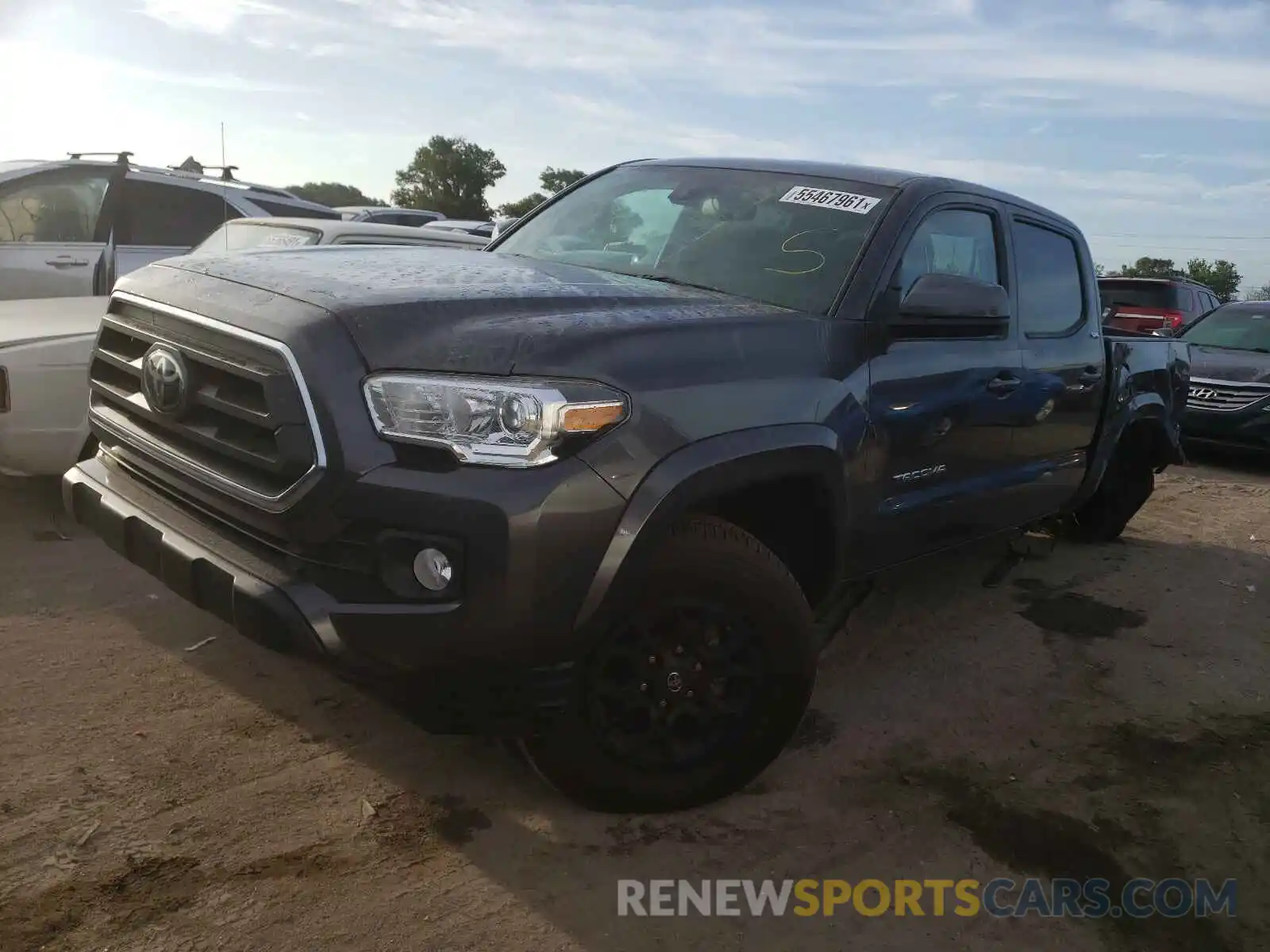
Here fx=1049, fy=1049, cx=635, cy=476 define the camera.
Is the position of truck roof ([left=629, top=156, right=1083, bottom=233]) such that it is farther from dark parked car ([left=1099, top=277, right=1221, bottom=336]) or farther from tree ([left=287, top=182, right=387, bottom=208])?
tree ([left=287, top=182, right=387, bottom=208])

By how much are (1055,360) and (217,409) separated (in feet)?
10.7

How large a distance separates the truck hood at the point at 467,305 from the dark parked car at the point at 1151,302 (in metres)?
10.2

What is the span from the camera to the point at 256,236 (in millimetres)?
6535

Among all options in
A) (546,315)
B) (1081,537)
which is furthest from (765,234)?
(1081,537)

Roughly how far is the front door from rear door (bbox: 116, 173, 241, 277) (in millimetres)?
6105

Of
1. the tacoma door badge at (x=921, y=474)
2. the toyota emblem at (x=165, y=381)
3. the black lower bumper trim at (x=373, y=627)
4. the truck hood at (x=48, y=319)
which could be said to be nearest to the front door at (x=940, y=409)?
the tacoma door badge at (x=921, y=474)

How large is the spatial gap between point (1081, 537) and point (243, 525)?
5044 mm

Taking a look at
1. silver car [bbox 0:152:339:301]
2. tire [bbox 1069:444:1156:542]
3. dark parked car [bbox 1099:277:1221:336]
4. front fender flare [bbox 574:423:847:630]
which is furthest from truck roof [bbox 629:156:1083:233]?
dark parked car [bbox 1099:277:1221:336]

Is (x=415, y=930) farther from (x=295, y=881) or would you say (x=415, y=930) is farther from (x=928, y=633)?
(x=928, y=633)

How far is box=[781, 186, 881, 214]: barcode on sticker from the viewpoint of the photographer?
3520mm

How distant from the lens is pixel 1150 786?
321cm

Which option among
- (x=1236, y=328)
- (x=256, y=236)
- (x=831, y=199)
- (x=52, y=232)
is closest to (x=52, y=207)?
(x=52, y=232)

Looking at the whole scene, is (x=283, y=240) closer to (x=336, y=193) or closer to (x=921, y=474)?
(x=921, y=474)

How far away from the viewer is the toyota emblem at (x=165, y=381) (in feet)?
8.66
